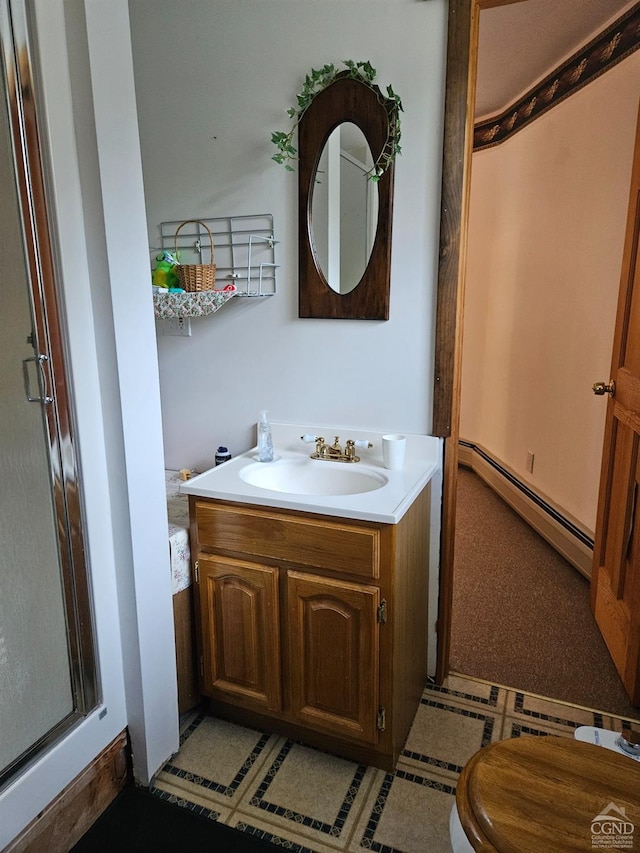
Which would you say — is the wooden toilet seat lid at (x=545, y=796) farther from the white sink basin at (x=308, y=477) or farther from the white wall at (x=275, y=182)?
the white wall at (x=275, y=182)

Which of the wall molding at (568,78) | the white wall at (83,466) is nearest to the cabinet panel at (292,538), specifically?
the white wall at (83,466)

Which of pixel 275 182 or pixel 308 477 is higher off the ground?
pixel 275 182

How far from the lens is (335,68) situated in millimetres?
1754

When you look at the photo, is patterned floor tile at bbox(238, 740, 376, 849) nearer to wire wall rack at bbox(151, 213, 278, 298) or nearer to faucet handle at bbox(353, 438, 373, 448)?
faucet handle at bbox(353, 438, 373, 448)

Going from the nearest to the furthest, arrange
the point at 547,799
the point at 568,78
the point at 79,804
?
the point at 547,799, the point at 79,804, the point at 568,78

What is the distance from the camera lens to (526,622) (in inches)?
94.6

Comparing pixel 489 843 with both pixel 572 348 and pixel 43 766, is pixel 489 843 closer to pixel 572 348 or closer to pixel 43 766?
pixel 43 766

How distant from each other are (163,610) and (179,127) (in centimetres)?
161

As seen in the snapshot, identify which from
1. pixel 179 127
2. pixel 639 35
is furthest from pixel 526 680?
pixel 639 35

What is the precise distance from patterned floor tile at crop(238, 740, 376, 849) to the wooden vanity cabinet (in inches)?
1.9

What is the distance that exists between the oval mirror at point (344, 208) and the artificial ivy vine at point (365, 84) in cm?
5

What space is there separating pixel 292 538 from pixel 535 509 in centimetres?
224

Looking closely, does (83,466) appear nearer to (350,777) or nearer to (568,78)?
(350,777)

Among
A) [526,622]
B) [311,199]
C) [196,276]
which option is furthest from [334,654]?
[311,199]
